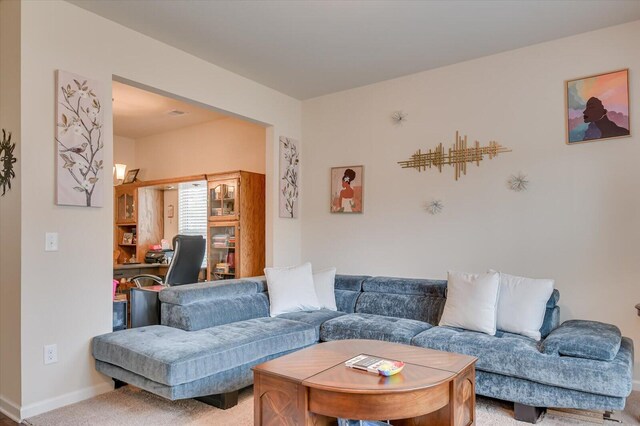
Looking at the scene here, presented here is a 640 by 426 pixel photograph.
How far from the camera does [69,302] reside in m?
2.88

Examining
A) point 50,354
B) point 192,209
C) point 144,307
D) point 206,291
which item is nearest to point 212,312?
point 206,291

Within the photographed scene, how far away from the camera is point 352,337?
331 centimetres

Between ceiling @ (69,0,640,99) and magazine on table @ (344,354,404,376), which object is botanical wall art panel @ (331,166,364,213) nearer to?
ceiling @ (69,0,640,99)

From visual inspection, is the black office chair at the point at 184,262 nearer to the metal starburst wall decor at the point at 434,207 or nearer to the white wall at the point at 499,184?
the white wall at the point at 499,184

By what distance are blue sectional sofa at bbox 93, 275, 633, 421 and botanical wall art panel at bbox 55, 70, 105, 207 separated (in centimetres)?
99

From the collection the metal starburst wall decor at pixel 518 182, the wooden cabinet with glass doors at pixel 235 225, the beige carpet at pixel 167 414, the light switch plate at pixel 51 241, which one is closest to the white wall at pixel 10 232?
the light switch plate at pixel 51 241

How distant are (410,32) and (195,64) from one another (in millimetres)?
1907

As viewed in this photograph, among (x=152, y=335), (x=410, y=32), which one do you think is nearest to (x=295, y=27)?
(x=410, y=32)

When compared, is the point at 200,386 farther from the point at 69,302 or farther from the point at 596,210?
the point at 596,210

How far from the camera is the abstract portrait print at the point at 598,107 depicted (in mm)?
3203

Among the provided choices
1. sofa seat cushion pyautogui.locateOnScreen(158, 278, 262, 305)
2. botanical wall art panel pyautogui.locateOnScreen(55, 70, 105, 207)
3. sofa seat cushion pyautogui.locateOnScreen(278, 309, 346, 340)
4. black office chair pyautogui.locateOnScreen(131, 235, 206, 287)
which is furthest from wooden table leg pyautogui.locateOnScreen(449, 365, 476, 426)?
black office chair pyautogui.locateOnScreen(131, 235, 206, 287)

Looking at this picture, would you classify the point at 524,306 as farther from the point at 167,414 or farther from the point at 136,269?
the point at 136,269

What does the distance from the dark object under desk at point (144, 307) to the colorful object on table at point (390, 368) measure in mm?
2229

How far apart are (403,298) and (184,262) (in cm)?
231
